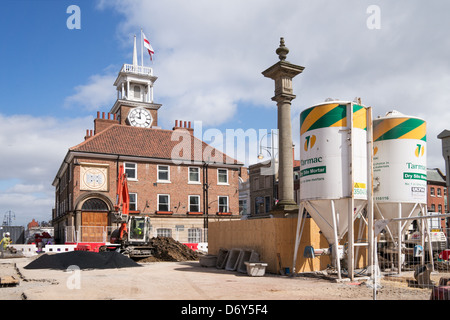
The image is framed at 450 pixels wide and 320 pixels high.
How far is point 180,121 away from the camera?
150 ft

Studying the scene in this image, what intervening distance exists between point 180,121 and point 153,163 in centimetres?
734

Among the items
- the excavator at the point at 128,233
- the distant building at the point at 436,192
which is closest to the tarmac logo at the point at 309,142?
the excavator at the point at 128,233

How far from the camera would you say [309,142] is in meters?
16.2

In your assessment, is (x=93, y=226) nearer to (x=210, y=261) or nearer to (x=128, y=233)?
(x=128, y=233)

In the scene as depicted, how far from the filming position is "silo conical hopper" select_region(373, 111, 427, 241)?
55.1 ft

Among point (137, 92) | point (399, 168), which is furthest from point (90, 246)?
point (137, 92)

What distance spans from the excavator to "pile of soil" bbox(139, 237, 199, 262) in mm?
388

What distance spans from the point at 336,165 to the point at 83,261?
40.5ft

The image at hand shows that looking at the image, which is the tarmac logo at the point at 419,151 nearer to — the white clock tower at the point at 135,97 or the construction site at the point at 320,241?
the construction site at the point at 320,241

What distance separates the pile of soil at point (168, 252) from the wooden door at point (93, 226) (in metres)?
8.90

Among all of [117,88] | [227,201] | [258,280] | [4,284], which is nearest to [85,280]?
[4,284]

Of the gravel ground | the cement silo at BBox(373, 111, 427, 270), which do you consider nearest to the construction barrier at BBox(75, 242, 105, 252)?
the gravel ground

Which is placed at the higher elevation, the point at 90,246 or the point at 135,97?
the point at 135,97
